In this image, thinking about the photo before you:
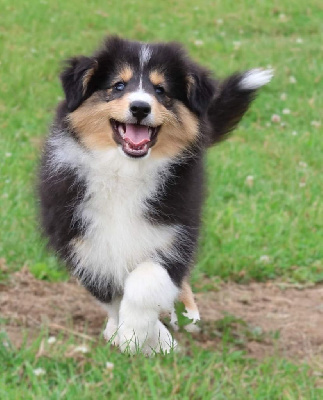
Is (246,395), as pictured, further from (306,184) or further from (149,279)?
(306,184)

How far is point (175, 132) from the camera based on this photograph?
3.85 m

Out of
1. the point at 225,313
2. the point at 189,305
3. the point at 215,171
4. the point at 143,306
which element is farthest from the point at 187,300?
the point at 215,171

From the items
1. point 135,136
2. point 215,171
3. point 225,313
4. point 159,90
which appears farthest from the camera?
point 215,171

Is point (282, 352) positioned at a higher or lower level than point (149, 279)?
lower

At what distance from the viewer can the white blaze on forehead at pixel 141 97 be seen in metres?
3.59

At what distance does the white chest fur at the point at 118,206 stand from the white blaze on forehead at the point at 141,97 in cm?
34

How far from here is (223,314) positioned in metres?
4.67

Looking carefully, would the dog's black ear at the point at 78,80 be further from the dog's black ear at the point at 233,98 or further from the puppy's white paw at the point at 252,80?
the puppy's white paw at the point at 252,80

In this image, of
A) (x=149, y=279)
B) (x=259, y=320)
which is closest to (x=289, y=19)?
(x=259, y=320)

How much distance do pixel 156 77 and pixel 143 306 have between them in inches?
44.8

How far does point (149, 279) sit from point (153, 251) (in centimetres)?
23

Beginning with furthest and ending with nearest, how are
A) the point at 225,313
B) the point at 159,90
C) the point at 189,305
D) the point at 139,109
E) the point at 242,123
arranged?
the point at 242,123 < the point at 225,313 < the point at 189,305 < the point at 159,90 < the point at 139,109

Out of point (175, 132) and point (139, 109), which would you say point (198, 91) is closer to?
point (175, 132)

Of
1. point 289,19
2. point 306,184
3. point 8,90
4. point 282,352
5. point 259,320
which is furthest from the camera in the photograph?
point 289,19
